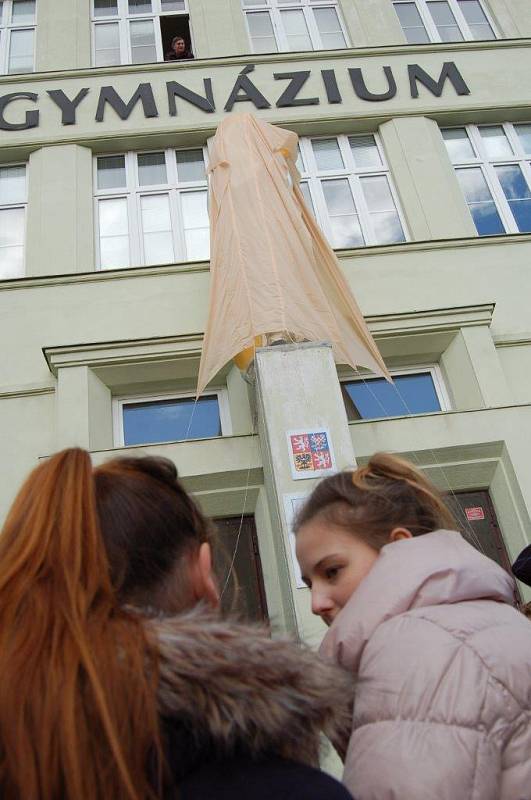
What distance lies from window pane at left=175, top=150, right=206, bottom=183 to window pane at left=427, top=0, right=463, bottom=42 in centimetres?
432

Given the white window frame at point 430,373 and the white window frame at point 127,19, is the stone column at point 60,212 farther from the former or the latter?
the white window frame at point 430,373

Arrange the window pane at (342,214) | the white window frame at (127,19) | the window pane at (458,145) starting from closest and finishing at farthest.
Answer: the window pane at (342,214) → the window pane at (458,145) → the white window frame at (127,19)

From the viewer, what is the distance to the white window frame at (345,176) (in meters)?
7.97

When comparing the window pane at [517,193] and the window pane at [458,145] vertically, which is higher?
the window pane at [458,145]

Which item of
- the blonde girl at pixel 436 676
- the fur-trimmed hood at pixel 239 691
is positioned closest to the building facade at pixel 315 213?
the blonde girl at pixel 436 676

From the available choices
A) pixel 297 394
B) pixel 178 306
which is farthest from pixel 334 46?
pixel 297 394

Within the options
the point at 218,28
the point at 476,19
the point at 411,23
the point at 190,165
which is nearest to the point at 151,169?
the point at 190,165

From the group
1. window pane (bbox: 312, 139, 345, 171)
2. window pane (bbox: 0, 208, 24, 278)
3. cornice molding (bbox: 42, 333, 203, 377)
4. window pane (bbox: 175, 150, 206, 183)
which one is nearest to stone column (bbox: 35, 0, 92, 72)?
window pane (bbox: 175, 150, 206, 183)

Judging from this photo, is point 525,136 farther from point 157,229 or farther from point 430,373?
point 157,229

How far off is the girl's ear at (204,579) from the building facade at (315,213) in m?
3.29

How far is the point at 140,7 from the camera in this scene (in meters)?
10.3

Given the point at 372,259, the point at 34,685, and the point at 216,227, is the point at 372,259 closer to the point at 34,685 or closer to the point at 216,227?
the point at 216,227

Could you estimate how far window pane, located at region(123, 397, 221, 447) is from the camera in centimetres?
669

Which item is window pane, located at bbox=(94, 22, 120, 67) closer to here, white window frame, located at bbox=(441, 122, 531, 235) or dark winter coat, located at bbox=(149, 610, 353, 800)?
white window frame, located at bbox=(441, 122, 531, 235)
